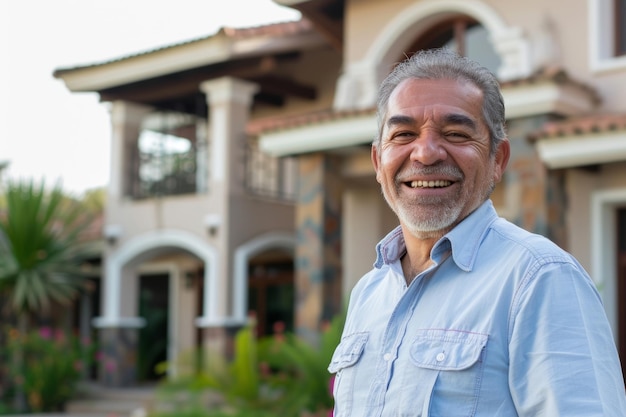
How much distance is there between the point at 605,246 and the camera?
10.3m

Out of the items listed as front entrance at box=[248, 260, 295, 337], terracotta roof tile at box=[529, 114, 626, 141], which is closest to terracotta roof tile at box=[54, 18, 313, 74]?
front entrance at box=[248, 260, 295, 337]

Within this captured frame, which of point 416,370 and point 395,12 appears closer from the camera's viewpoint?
point 416,370

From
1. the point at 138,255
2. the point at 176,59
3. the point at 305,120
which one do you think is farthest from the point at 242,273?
the point at 305,120

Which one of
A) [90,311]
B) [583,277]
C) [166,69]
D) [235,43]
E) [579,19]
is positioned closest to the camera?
[583,277]

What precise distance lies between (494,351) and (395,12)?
10767 millimetres

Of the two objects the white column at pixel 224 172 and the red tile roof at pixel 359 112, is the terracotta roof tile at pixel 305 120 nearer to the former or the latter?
the red tile roof at pixel 359 112

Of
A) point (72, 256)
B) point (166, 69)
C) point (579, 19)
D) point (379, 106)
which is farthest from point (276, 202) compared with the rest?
point (379, 106)

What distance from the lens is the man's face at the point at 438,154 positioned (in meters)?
1.96

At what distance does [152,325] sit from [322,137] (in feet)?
27.2

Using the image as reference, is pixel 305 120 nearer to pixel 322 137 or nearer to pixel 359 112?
pixel 322 137

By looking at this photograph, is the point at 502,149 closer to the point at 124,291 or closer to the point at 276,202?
the point at 276,202

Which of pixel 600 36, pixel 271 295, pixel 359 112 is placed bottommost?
pixel 271 295

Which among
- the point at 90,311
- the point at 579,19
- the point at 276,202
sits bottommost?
the point at 90,311

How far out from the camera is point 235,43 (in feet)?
45.4
